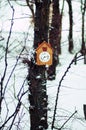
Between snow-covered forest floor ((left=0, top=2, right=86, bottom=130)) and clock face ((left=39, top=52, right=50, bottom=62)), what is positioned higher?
clock face ((left=39, top=52, right=50, bottom=62))

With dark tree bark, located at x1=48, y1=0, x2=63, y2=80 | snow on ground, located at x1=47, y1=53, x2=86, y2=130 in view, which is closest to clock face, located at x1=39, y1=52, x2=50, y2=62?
snow on ground, located at x1=47, y1=53, x2=86, y2=130

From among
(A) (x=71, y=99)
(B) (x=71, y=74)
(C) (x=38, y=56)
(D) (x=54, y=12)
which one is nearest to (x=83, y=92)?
(A) (x=71, y=99)

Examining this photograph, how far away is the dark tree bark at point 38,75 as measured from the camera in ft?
23.2

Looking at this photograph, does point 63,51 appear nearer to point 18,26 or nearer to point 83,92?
point 18,26

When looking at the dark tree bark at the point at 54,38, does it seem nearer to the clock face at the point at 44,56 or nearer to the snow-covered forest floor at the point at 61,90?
the snow-covered forest floor at the point at 61,90

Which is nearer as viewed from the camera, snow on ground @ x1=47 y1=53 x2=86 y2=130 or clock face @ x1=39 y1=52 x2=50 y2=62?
clock face @ x1=39 y1=52 x2=50 y2=62

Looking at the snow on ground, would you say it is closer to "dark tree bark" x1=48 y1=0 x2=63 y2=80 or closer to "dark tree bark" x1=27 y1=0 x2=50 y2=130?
"dark tree bark" x1=48 y1=0 x2=63 y2=80

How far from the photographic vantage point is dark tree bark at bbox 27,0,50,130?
23.2 feet

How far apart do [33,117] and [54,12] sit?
1227 cm

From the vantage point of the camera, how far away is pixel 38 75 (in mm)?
7406

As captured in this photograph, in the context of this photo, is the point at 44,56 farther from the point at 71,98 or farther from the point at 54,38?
the point at 54,38

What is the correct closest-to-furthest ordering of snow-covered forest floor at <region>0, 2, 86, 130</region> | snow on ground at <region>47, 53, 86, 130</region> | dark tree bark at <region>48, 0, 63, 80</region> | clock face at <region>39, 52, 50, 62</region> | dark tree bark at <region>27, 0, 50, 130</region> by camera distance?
clock face at <region>39, 52, 50, 62</region>
dark tree bark at <region>27, 0, 50, 130</region>
snow-covered forest floor at <region>0, 2, 86, 130</region>
snow on ground at <region>47, 53, 86, 130</region>
dark tree bark at <region>48, 0, 63, 80</region>

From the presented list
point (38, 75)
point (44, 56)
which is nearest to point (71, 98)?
point (38, 75)

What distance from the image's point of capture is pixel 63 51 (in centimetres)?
2939
